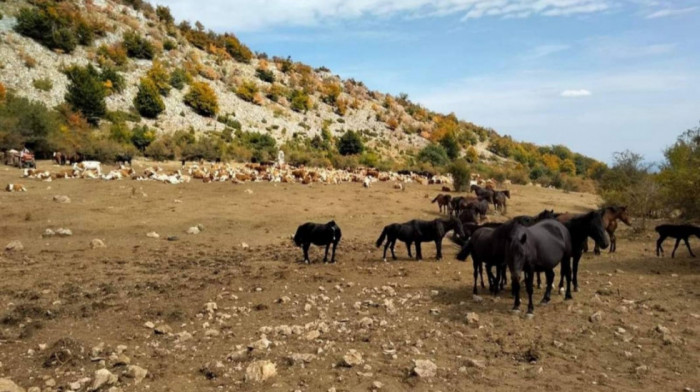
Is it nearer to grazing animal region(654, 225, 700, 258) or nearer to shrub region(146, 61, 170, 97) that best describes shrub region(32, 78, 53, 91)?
shrub region(146, 61, 170, 97)

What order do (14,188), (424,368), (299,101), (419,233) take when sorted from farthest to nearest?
1. (299,101)
2. (14,188)
3. (419,233)
4. (424,368)

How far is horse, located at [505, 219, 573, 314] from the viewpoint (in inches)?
333

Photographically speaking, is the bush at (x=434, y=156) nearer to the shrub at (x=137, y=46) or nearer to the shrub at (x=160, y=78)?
the shrub at (x=160, y=78)

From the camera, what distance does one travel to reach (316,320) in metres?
8.22

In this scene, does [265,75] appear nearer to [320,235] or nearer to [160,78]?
[160,78]

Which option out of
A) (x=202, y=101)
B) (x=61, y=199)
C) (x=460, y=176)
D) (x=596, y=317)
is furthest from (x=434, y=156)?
(x=596, y=317)

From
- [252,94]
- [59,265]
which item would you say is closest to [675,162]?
[59,265]

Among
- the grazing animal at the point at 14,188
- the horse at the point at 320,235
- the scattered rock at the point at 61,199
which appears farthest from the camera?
the grazing animal at the point at 14,188

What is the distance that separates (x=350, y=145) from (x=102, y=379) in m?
54.5

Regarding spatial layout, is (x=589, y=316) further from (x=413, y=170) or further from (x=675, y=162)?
(x=413, y=170)

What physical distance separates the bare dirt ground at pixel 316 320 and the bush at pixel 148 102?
3792 cm

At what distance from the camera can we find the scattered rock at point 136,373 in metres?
5.93

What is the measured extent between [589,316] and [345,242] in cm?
939

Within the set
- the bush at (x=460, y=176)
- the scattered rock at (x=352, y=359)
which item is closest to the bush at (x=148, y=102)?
the bush at (x=460, y=176)
